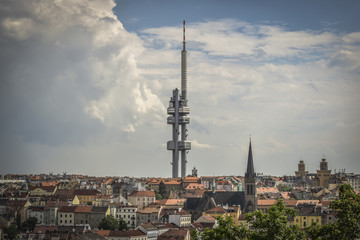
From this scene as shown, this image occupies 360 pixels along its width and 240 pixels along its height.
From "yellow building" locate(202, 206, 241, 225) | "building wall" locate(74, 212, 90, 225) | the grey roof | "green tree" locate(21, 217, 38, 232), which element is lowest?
"green tree" locate(21, 217, 38, 232)

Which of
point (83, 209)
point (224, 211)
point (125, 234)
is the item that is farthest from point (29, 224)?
point (224, 211)

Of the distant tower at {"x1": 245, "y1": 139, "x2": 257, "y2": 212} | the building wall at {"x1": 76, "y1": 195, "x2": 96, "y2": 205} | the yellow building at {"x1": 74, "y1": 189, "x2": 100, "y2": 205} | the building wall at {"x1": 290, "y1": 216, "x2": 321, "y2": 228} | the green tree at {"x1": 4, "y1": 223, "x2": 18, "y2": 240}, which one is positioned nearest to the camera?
the green tree at {"x1": 4, "y1": 223, "x2": 18, "y2": 240}

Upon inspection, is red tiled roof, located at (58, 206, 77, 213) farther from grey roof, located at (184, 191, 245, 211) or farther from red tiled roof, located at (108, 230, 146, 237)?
grey roof, located at (184, 191, 245, 211)

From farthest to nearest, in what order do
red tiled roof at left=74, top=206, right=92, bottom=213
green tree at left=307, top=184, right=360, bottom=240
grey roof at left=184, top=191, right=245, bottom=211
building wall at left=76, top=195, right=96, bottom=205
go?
building wall at left=76, top=195, right=96, bottom=205 → grey roof at left=184, top=191, right=245, bottom=211 → red tiled roof at left=74, top=206, right=92, bottom=213 → green tree at left=307, top=184, right=360, bottom=240

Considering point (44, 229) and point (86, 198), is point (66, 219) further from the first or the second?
point (86, 198)

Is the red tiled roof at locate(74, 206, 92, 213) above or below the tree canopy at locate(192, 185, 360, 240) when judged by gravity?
above

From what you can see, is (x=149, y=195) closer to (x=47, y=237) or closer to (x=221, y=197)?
(x=221, y=197)

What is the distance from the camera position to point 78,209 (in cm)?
11194

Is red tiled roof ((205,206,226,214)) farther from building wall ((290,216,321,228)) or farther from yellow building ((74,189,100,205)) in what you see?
yellow building ((74,189,100,205))

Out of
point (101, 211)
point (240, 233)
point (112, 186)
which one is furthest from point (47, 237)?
point (112, 186)

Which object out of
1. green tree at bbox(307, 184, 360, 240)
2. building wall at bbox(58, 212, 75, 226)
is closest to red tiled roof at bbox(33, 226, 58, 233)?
building wall at bbox(58, 212, 75, 226)

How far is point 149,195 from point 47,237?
2124 inches

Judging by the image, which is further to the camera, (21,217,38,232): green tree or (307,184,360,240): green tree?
(21,217,38,232): green tree

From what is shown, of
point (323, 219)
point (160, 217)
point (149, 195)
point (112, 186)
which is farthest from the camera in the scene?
point (112, 186)
